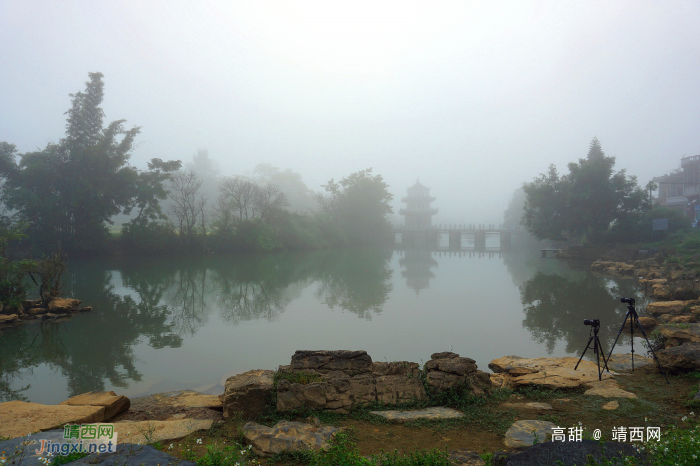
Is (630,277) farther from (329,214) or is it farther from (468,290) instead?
(329,214)

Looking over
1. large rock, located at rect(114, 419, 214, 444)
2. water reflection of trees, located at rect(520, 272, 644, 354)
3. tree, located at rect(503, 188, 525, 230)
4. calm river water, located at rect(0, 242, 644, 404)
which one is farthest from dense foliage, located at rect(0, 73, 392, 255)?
tree, located at rect(503, 188, 525, 230)

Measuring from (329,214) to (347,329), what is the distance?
101 feet

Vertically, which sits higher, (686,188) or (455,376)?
(686,188)

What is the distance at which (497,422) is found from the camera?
3305 millimetres

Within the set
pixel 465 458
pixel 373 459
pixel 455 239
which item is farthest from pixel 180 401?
pixel 455 239

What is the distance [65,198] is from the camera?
930 inches

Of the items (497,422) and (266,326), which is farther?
(266,326)

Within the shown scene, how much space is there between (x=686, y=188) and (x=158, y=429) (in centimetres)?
4698

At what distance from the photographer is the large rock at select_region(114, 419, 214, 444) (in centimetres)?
292

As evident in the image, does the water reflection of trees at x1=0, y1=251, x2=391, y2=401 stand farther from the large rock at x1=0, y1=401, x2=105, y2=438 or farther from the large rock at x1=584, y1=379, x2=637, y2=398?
the large rock at x1=584, y1=379, x2=637, y2=398

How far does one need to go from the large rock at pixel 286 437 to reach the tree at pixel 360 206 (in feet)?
118

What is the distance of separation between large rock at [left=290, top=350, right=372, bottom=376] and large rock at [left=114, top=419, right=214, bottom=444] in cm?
108

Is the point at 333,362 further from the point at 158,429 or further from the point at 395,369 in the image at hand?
the point at 158,429

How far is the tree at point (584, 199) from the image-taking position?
977 inches
